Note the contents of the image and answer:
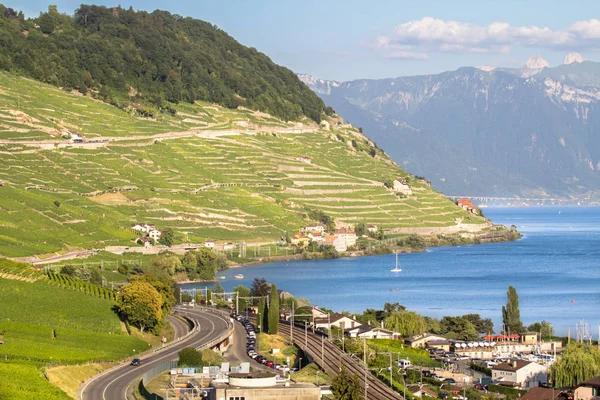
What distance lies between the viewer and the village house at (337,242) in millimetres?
134625

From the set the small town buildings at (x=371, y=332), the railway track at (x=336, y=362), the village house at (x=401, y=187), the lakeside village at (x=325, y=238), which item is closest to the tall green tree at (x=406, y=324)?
the small town buildings at (x=371, y=332)

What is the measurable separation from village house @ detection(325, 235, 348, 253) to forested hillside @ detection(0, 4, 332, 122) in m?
Answer: 32.3

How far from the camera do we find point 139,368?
1870 inches

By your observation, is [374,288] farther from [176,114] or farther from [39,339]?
[176,114]

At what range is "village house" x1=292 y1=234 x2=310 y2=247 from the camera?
425 feet

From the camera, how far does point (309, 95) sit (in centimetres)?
19612

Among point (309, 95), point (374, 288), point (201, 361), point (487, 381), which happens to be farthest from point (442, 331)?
point (309, 95)

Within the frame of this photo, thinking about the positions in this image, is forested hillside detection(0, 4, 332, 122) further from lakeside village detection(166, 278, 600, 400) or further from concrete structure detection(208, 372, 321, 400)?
concrete structure detection(208, 372, 321, 400)

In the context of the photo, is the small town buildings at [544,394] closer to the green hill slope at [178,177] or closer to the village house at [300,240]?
the green hill slope at [178,177]

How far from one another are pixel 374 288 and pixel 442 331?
30.4 m

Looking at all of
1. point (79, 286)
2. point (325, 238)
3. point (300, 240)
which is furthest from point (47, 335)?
point (325, 238)

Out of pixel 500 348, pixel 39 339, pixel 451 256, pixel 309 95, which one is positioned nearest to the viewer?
pixel 39 339

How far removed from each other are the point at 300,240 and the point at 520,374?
258ft

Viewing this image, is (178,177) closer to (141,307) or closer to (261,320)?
(261,320)
